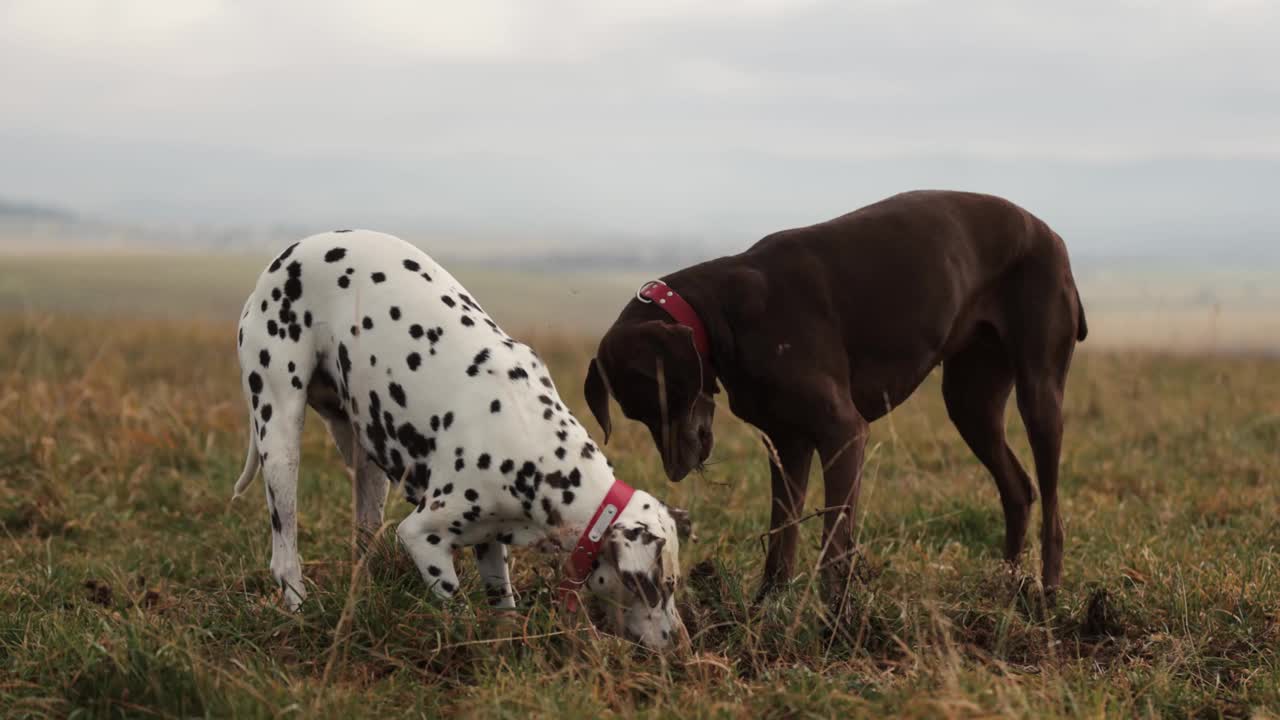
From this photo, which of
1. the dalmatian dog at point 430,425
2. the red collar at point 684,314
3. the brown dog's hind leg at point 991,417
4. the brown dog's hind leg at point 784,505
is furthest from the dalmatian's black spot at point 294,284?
the brown dog's hind leg at point 991,417

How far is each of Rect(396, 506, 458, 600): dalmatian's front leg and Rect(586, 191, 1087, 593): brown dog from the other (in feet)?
2.67

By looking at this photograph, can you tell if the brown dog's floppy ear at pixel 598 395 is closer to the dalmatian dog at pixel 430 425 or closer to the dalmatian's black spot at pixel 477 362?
the dalmatian dog at pixel 430 425

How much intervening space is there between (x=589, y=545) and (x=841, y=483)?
1.12 meters

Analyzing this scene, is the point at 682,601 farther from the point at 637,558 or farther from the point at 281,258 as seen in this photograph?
the point at 281,258

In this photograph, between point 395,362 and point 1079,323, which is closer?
point 395,362

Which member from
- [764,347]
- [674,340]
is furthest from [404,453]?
[764,347]

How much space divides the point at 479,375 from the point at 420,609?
901 millimetres

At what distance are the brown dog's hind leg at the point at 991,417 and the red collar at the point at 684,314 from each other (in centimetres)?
156

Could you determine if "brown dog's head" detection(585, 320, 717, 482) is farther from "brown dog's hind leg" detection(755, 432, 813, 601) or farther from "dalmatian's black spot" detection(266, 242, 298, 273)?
"dalmatian's black spot" detection(266, 242, 298, 273)

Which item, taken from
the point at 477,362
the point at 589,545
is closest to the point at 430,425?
the point at 477,362

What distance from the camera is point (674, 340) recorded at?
14.9 feet

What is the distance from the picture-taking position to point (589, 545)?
4.21 m

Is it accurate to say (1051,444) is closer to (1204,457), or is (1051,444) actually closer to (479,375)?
(479,375)

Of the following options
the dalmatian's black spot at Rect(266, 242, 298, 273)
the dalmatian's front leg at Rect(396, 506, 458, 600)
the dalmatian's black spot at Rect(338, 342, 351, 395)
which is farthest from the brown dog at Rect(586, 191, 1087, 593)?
the dalmatian's black spot at Rect(266, 242, 298, 273)
